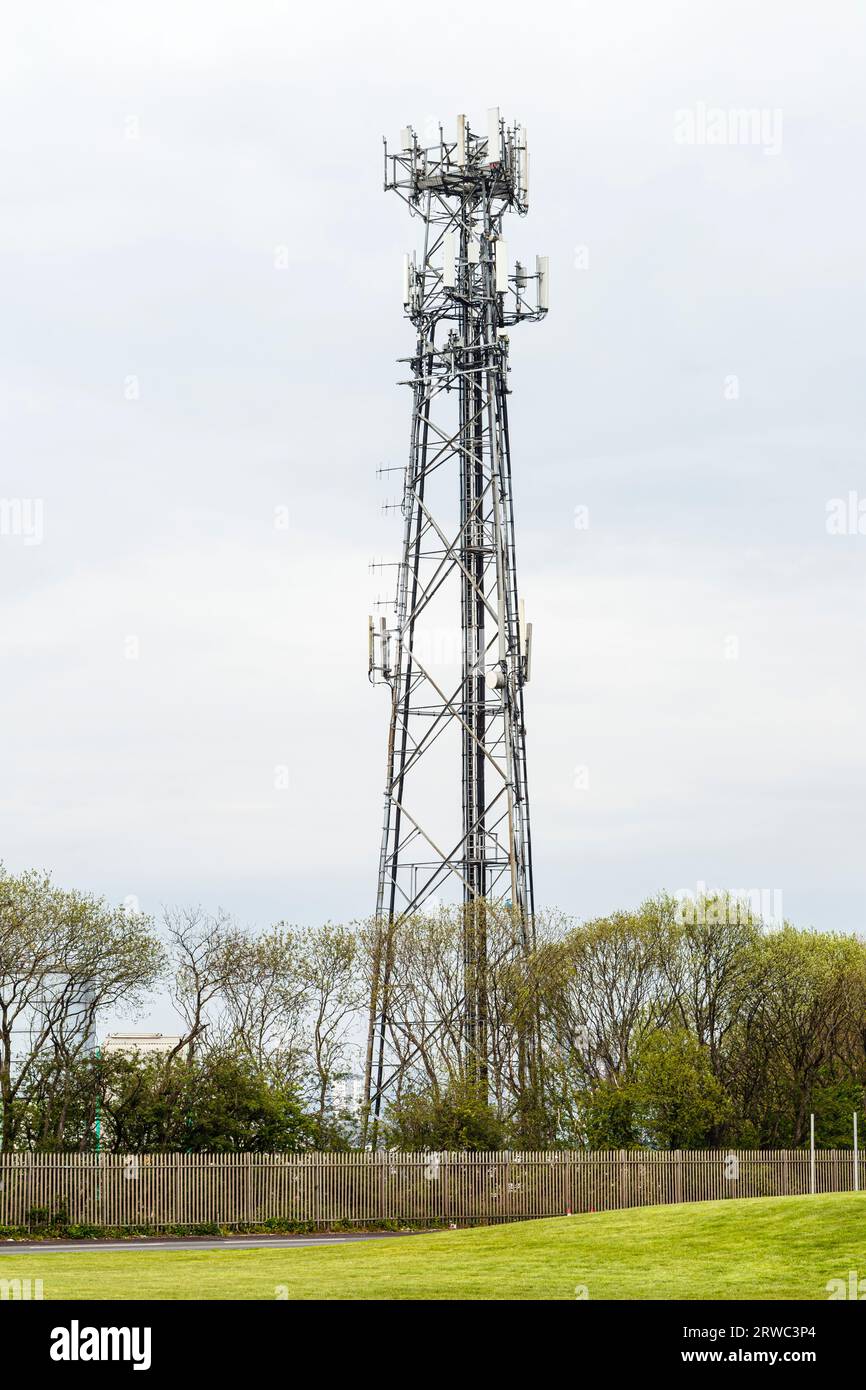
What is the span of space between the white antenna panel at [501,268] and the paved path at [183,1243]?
28.0 meters

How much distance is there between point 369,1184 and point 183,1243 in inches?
277

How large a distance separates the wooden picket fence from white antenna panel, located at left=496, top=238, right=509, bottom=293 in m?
25.7

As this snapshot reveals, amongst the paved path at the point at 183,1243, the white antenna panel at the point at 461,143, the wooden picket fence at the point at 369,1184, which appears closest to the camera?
the paved path at the point at 183,1243

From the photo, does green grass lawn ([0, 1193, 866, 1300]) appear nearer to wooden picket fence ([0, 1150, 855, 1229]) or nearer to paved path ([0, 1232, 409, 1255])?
paved path ([0, 1232, 409, 1255])

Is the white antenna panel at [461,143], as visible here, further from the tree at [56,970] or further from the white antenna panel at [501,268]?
the tree at [56,970]

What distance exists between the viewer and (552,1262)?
1135 inches

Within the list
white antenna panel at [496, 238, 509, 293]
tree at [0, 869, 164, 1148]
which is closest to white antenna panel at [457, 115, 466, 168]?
white antenna panel at [496, 238, 509, 293]

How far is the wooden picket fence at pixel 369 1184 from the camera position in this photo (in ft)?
146

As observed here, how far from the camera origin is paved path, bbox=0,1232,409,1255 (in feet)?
126

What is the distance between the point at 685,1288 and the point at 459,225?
3986 centimetres

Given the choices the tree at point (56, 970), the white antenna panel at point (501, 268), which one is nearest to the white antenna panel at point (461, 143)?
the white antenna panel at point (501, 268)

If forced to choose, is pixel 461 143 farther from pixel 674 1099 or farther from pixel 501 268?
pixel 674 1099

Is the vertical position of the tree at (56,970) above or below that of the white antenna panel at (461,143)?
below
